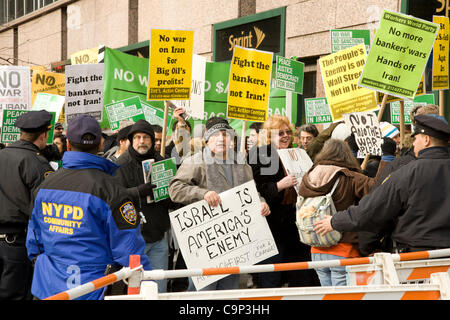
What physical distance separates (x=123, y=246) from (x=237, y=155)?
2.25 m

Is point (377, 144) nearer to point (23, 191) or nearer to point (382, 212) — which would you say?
point (382, 212)

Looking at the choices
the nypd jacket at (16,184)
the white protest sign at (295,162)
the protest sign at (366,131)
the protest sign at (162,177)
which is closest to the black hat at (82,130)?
the nypd jacket at (16,184)

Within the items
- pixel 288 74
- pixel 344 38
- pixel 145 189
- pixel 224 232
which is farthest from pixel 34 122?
pixel 344 38

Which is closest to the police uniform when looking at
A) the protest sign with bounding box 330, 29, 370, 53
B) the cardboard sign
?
the protest sign with bounding box 330, 29, 370, 53

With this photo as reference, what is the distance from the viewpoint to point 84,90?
719 cm

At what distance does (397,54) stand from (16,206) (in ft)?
12.9

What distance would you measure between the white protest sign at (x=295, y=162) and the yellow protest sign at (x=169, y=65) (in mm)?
1339

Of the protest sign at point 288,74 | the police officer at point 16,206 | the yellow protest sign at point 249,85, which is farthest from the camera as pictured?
→ the protest sign at point 288,74

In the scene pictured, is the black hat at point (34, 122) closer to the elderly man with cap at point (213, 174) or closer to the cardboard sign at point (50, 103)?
the elderly man with cap at point (213, 174)

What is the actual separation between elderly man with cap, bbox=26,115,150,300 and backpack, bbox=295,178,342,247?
5.76 ft

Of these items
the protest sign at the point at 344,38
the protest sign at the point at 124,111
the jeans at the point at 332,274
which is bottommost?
the jeans at the point at 332,274

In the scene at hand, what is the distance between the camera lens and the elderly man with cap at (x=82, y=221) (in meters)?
3.40

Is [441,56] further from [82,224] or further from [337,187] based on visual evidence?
[82,224]

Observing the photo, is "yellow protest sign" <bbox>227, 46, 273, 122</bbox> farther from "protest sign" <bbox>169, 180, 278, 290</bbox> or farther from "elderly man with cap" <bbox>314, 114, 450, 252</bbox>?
"elderly man with cap" <bbox>314, 114, 450, 252</bbox>
